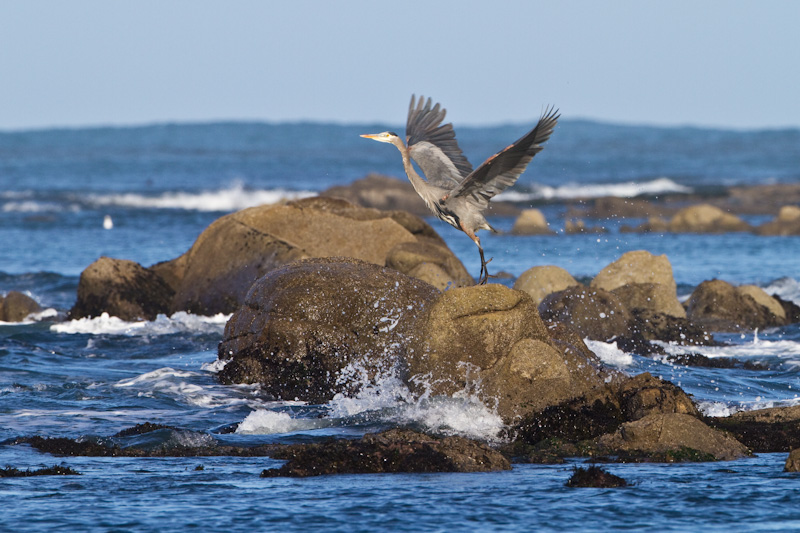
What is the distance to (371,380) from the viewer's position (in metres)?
9.54

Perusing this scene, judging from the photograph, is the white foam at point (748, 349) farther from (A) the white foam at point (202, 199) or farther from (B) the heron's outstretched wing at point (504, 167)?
(A) the white foam at point (202, 199)

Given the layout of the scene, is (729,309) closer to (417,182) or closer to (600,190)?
(417,182)

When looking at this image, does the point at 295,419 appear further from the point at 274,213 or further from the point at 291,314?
the point at 274,213

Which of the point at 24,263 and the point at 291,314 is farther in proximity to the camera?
the point at 24,263

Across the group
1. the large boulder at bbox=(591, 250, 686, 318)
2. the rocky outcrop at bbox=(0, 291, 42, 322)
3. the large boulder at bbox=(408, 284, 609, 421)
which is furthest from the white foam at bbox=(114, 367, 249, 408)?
the large boulder at bbox=(591, 250, 686, 318)

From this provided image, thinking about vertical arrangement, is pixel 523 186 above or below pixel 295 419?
above

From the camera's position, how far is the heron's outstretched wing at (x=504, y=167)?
8.14 m

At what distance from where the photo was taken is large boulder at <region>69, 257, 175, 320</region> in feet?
48.1

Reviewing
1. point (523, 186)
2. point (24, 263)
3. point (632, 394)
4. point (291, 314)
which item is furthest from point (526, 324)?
point (523, 186)

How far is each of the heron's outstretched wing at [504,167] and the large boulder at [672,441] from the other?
217 cm

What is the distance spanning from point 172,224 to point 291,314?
22.8 meters

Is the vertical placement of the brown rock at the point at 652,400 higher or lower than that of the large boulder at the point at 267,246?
lower

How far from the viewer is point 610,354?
12.1m

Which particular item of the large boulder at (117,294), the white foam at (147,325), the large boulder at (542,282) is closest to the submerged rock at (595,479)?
the white foam at (147,325)
